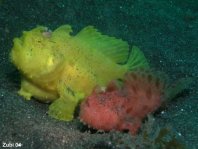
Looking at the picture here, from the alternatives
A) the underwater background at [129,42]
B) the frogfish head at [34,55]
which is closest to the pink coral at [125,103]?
the underwater background at [129,42]

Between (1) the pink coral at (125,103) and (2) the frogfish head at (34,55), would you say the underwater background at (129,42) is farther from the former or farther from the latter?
(2) the frogfish head at (34,55)

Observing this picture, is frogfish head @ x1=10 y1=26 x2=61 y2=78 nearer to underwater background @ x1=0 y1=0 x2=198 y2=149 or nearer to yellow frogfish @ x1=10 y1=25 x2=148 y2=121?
yellow frogfish @ x1=10 y1=25 x2=148 y2=121

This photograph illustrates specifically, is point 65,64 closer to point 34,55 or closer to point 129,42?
point 34,55

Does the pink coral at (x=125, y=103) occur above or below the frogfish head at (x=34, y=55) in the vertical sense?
below

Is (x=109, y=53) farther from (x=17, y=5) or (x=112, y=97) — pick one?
(x=17, y=5)

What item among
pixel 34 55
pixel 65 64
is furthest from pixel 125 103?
pixel 34 55

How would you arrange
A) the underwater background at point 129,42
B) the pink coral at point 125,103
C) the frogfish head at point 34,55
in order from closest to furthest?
the underwater background at point 129,42, the pink coral at point 125,103, the frogfish head at point 34,55

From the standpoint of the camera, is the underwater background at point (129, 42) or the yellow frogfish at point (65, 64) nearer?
the underwater background at point (129, 42)
